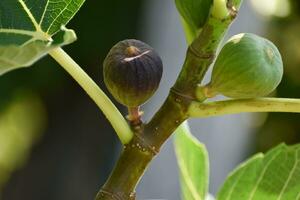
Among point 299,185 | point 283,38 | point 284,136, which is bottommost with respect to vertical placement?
point 284,136

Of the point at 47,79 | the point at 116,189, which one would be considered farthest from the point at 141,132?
the point at 47,79

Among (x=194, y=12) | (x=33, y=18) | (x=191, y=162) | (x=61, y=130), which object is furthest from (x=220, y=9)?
(x=61, y=130)

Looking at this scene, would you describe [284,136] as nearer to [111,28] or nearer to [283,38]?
[283,38]

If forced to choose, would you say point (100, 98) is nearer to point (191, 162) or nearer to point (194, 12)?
point (194, 12)

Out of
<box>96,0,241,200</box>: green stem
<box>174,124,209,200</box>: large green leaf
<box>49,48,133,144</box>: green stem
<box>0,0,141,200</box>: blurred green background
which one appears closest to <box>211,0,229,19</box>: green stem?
<box>96,0,241,200</box>: green stem

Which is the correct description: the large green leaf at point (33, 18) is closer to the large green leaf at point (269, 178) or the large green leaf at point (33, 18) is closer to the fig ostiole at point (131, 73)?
the fig ostiole at point (131, 73)

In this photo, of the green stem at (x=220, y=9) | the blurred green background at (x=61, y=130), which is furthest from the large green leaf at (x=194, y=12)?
the blurred green background at (x=61, y=130)

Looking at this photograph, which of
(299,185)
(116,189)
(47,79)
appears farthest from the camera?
(47,79)
